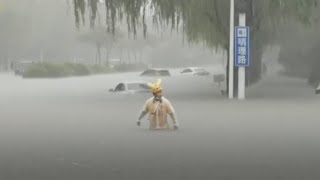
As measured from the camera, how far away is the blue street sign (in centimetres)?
2898

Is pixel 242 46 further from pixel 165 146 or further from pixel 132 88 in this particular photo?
pixel 165 146

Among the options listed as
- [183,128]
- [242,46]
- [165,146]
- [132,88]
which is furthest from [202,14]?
[165,146]

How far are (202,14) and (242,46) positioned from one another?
7.15 feet

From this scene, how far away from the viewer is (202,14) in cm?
3000

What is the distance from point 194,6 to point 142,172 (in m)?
18.1

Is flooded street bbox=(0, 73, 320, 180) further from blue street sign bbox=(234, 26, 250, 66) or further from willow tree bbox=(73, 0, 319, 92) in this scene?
blue street sign bbox=(234, 26, 250, 66)

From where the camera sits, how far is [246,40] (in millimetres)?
29156

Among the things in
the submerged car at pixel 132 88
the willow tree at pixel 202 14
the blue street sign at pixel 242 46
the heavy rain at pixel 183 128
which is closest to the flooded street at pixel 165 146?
the heavy rain at pixel 183 128

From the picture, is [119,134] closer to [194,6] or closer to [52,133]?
[52,133]

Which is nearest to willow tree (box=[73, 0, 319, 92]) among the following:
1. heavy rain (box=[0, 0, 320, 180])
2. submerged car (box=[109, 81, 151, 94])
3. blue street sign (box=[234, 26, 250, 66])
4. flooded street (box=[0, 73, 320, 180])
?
heavy rain (box=[0, 0, 320, 180])

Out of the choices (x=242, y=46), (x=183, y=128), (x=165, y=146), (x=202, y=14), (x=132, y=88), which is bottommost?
(x=132, y=88)

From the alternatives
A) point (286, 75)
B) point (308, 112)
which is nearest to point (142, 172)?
point (308, 112)

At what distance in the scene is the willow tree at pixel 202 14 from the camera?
23.5 metres

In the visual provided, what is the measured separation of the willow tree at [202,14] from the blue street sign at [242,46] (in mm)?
821
